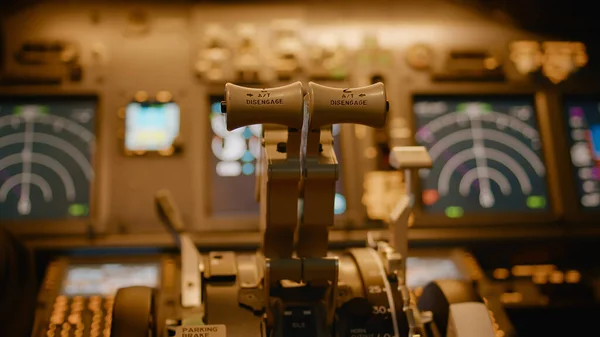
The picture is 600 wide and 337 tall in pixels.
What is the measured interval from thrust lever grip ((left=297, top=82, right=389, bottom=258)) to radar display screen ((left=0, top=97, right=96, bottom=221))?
1.17 m

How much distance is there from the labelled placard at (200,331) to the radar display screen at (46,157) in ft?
3.61

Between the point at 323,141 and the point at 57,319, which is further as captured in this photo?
the point at 57,319

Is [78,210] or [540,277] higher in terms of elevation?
[78,210]

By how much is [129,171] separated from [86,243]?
1.02 ft

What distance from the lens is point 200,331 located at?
134cm

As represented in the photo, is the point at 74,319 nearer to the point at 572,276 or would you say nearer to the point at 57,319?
the point at 57,319

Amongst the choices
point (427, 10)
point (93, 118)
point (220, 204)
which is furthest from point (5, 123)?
point (427, 10)

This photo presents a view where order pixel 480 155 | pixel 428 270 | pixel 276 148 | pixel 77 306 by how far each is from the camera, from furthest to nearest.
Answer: pixel 480 155 < pixel 428 270 < pixel 77 306 < pixel 276 148

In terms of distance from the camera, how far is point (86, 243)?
2199 millimetres

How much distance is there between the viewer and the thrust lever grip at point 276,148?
4.20 ft

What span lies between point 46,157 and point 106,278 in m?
0.58

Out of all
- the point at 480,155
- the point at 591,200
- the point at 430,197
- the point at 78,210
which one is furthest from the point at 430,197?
the point at 78,210

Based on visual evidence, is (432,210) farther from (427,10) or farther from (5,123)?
(5,123)

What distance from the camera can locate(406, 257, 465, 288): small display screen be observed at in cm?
217
